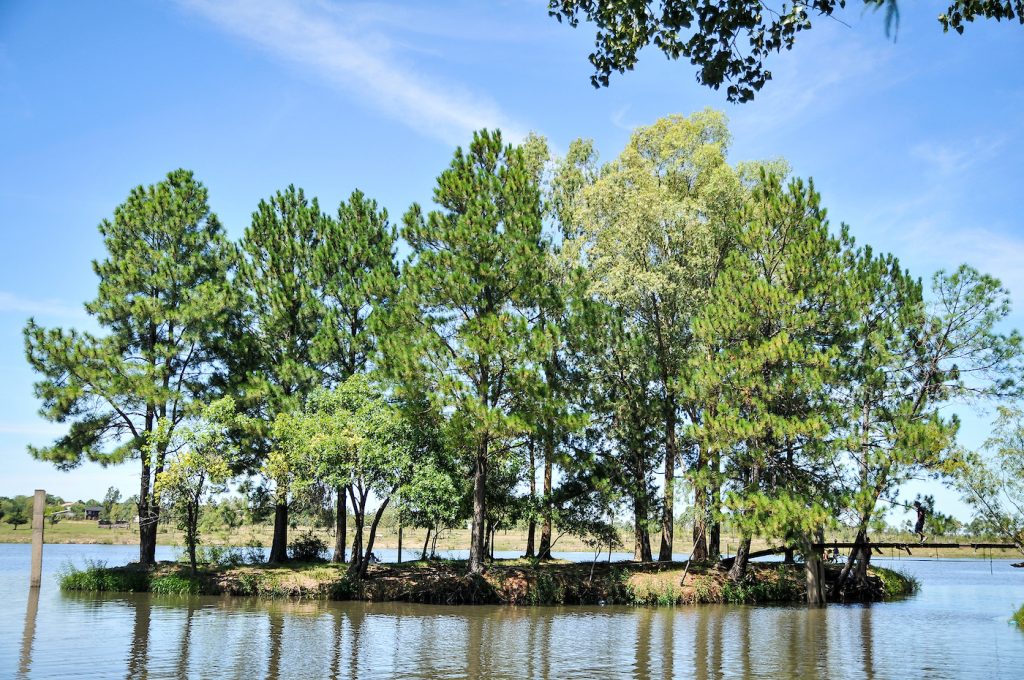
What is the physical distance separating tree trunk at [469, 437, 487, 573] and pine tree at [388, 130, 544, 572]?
38 mm

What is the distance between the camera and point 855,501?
84.8 ft

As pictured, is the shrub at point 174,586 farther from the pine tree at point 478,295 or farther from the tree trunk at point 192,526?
the pine tree at point 478,295

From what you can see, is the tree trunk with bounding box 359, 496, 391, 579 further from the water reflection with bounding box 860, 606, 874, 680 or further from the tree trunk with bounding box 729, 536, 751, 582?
the water reflection with bounding box 860, 606, 874, 680

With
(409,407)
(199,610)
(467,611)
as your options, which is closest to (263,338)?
(409,407)

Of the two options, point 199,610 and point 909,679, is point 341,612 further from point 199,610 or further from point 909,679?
point 909,679

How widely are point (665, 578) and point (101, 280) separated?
2672 centimetres

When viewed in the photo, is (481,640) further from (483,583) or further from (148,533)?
(148,533)

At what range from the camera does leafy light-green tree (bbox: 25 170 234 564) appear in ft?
105

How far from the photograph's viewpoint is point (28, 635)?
18.7 meters

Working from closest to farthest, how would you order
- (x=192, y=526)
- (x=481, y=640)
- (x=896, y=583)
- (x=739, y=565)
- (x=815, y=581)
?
(x=481, y=640), (x=815, y=581), (x=192, y=526), (x=739, y=565), (x=896, y=583)

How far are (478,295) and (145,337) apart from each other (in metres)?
15.4

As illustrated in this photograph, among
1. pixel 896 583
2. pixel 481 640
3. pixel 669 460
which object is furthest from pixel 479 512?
pixel 896 583

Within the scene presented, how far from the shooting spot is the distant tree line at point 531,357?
27.9 m

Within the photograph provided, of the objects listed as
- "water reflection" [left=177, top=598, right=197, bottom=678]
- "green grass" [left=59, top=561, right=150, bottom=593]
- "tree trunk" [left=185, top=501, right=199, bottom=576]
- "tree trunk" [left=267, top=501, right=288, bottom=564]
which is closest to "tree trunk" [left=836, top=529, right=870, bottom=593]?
"water reflection" [left=177, top=598, right=197, bottom=678]
